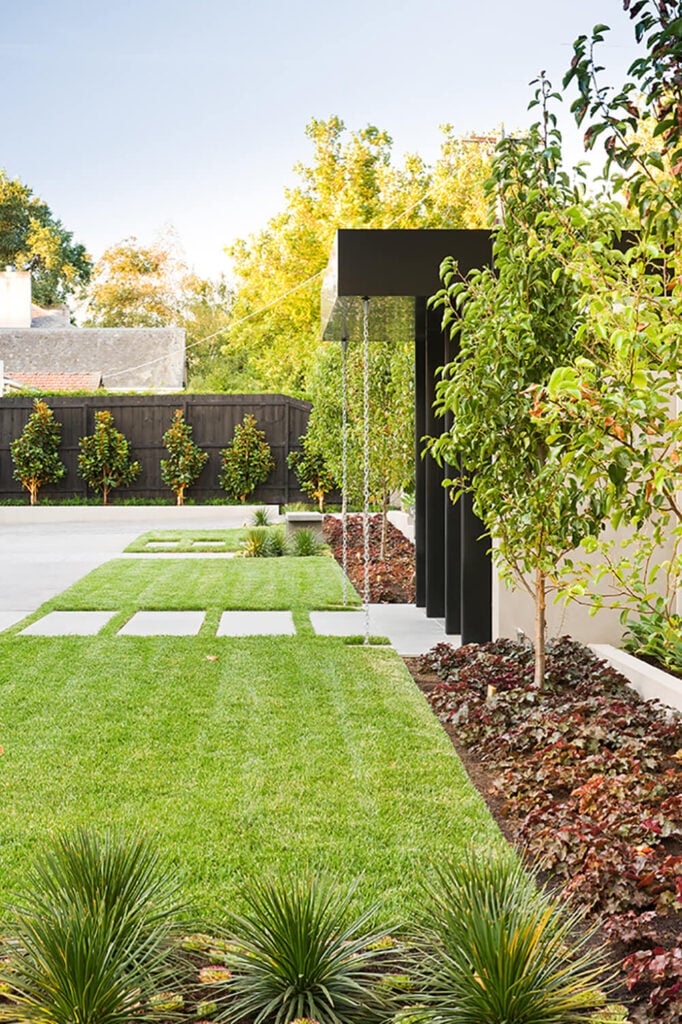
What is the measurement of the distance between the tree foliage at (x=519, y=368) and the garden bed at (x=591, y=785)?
469 millimetres

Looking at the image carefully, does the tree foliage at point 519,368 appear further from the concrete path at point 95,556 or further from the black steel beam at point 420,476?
the black steel beam at point 420,476

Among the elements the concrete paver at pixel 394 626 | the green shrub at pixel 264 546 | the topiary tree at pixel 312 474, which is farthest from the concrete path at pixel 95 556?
the topiary tree at pixel 312 474

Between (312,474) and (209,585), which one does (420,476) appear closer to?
(209,585)

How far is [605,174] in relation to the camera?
2.59 meters

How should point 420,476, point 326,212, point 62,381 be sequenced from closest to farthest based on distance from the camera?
1. point 420,476
2. point 326,212
3. point 62,381

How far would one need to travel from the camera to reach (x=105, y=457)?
71.7 feet

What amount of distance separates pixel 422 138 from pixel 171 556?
65.9 feet

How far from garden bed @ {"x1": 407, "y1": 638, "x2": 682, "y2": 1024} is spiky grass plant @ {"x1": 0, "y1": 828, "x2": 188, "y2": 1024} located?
43.4 inches

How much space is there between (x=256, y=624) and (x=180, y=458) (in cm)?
1413

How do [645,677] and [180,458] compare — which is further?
[180,458]

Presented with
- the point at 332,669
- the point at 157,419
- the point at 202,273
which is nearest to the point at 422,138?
the point at 157,419

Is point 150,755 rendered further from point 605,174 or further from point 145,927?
point 605,174

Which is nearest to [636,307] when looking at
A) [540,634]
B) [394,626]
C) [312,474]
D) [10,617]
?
[540,634]

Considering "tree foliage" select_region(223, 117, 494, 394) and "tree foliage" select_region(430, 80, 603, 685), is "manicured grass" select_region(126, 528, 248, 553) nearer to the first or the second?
"tree foliage" select_region(430, 80, 603, 685)
